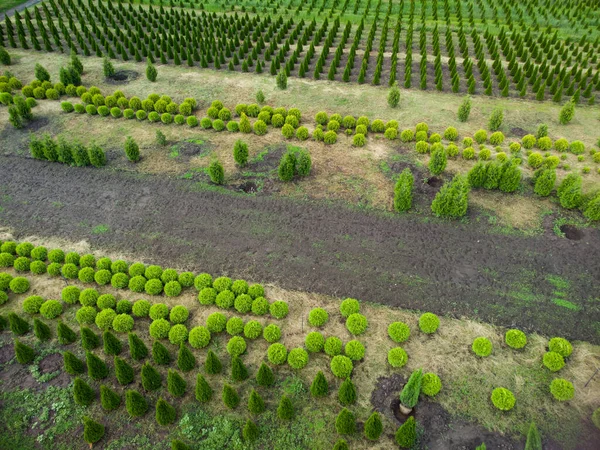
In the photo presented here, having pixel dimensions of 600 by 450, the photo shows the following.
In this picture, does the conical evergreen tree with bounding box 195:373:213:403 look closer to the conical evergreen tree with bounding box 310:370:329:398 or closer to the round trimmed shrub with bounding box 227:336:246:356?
the round trimmed shrub with bounding box 227:336:246:356

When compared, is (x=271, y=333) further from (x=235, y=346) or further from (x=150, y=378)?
(x=150, y=378)

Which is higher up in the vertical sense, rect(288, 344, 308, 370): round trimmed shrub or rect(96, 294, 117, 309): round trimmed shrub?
rect(96, 294, 117, 309): round trimmed shrub

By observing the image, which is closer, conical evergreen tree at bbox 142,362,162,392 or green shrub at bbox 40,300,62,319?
conical evergreen tree at bbox 142,362,162,392

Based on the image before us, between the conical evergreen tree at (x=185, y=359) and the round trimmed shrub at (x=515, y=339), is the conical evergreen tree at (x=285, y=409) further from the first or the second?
the round trimmed shrub at (x=515, y=339)

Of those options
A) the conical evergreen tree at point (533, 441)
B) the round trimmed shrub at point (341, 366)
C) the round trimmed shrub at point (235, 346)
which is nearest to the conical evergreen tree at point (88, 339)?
the round trimmed shrub at point (235, 346)

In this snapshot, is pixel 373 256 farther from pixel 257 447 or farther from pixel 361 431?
pixel 257 447

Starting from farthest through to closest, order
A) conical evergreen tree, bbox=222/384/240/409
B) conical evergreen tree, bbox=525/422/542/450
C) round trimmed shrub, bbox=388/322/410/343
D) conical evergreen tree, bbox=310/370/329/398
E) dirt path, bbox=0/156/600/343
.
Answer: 1. dirt path, bbox=0/156/600/343
2. round trimmed shrub, bbox=388/322/410/343
3. conical evergreen tree, bbox=310/370/329/398
4. conical evergreen tree, bbox=222/384/240/409
5. conical evergreen tree, bbox=525/422/542/450

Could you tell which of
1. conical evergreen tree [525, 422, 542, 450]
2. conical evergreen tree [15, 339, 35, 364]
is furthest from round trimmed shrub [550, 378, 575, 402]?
conical evergreen tree [15, 339, 35, 364]
